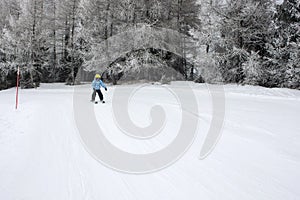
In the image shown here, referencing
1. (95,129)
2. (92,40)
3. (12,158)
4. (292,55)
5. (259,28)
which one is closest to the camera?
(12,158)

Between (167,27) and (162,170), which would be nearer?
(162,170)

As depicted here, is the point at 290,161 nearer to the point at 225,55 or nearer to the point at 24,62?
the point at 225,55

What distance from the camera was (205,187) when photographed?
9.53 ft

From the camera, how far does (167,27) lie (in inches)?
800

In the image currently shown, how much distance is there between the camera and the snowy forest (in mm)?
15688

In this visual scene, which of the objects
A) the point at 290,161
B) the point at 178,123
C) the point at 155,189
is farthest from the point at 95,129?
the point at 290,161

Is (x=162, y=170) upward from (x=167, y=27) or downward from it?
downward

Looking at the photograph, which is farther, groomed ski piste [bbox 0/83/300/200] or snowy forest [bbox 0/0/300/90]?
snowy forest [bbox 0/0/300/90]

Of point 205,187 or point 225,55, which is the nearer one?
point 205,187

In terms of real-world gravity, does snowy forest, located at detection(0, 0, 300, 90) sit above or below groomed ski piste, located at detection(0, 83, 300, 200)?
above

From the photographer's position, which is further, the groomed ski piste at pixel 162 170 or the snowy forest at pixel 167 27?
the snowy forest at pixel 167 27

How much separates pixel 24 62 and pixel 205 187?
25.7 meters

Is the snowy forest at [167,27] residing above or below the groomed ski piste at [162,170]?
above

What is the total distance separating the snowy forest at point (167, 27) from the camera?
1569 cm
